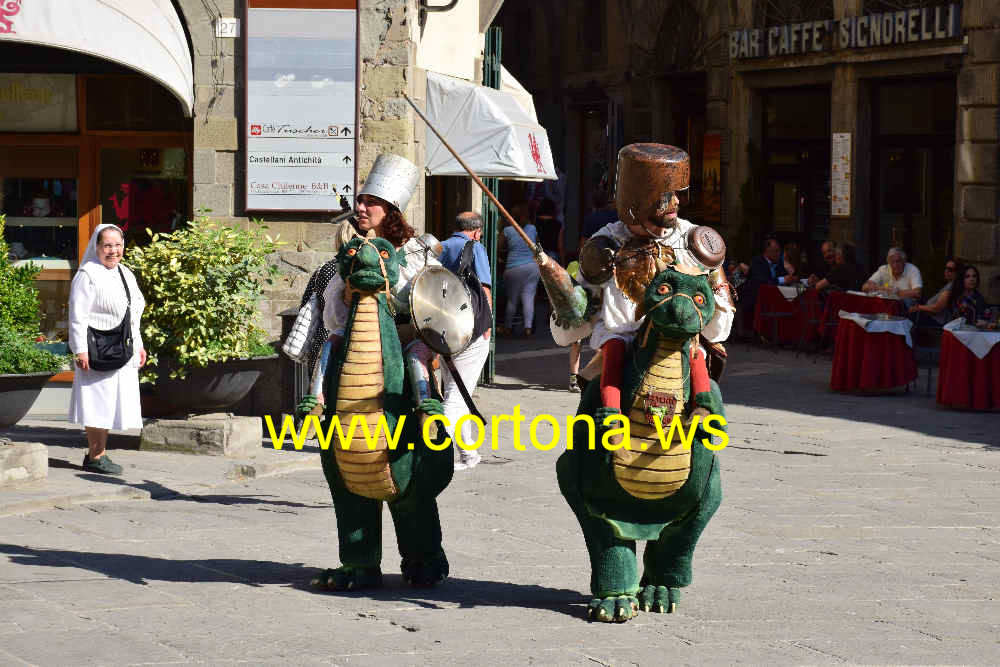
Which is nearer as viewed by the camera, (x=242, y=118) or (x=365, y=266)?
(x=365, y=266)

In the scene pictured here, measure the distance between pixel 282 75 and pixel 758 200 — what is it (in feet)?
37.0

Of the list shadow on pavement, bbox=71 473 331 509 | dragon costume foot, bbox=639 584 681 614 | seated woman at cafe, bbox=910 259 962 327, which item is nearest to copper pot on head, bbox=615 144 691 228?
dragon costume foot, bbox=639 584 681 614

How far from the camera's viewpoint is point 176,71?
11984mm

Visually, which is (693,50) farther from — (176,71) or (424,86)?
(176,71)

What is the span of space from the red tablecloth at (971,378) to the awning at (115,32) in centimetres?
674

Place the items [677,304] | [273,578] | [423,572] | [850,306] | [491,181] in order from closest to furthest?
[677,304]
[423,572]
[273,578]
[491,181]
[850,306]

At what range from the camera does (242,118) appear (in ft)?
40.7

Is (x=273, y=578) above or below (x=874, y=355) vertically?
below

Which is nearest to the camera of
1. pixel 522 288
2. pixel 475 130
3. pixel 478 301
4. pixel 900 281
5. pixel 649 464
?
pixel 649 464

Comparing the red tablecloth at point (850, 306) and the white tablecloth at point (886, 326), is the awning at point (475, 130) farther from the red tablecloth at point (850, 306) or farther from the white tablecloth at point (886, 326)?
the red tablecloth at point (850, 306)

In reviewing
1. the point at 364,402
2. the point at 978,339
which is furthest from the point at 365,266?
the point at 978,339

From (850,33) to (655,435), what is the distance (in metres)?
14.8

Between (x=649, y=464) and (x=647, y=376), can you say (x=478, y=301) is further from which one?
(x=649, y=464)

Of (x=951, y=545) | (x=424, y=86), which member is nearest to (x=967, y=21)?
(x=424, y=86)
